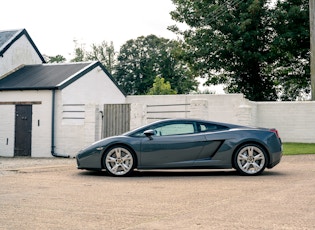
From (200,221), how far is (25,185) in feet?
16.6

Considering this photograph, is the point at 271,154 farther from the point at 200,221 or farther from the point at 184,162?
the point at 200,221

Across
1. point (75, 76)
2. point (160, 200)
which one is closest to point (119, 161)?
point (160, 200)

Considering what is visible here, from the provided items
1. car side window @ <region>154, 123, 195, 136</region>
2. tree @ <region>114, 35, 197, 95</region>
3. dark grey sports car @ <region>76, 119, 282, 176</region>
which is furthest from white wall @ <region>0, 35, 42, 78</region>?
tree @ <region>114, 35, 197, 95</region>

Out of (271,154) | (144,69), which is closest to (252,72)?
(271,154)

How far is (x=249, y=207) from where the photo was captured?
283 inches

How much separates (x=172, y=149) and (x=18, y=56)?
16993 mm

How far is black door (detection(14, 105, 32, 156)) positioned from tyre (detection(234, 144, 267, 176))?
13.5 metres

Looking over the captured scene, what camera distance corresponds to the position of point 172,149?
1156cm

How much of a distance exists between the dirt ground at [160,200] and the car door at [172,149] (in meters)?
0.34

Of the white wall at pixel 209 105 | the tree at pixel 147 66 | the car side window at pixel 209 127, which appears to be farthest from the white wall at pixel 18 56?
the tree at pixel 147 66

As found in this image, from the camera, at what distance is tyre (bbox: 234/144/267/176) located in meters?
11.4

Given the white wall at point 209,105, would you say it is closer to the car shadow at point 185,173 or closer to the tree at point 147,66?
the car shadow at point 185,173

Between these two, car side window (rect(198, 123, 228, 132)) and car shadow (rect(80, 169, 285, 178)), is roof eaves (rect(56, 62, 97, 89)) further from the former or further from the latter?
car side window (rect(198, 123, 228, 132))

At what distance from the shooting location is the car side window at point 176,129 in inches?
463
